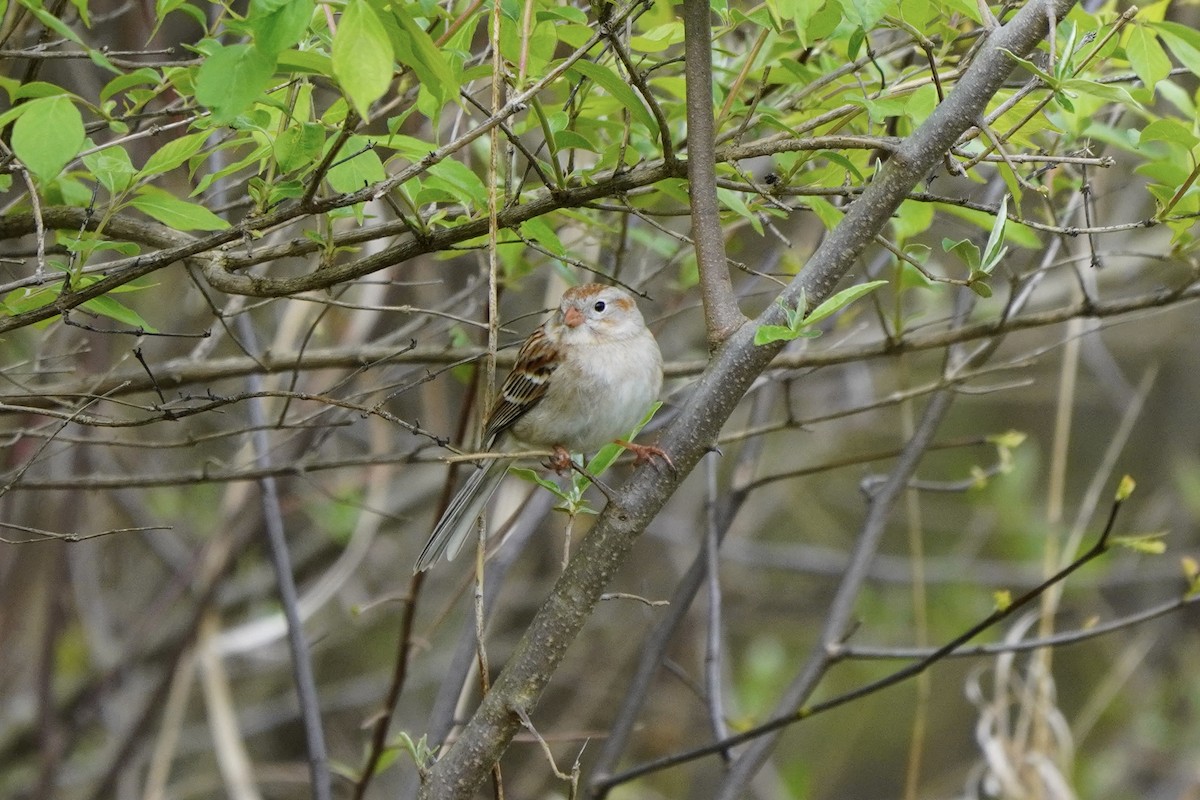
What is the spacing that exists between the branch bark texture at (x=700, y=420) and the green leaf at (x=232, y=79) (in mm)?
697

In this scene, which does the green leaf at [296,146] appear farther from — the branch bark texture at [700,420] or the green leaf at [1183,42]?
the green leaf at [1183,42]

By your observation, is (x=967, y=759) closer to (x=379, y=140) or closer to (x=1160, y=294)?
(x=1160, y=294)

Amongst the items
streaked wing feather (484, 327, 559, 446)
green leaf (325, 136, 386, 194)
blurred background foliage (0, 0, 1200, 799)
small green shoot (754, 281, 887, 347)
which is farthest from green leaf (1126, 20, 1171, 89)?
streaked wing feather (484, 327, 559, 446)

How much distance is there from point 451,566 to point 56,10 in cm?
404

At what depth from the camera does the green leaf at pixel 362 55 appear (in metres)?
1.13

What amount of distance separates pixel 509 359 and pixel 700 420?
135 centimetres

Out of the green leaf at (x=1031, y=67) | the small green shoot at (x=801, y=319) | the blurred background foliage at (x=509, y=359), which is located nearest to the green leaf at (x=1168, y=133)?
the blurred background foliage at (x=509, y=359)

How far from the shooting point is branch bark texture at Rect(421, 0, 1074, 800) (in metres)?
1.54

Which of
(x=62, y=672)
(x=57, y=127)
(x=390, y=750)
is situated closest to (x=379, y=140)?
(x=57, y=127)

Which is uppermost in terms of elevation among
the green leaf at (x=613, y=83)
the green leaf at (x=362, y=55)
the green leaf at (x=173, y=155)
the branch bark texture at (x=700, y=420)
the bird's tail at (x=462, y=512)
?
the green leaf at (x=362, y=55)

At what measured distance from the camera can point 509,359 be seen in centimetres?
290

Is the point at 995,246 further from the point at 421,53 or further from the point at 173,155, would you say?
the point at 173,155

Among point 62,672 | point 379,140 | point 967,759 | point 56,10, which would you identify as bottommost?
point 967,759

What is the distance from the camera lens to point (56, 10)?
193cm
